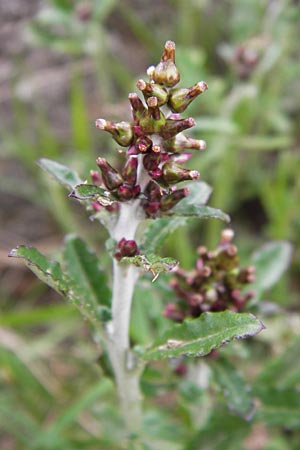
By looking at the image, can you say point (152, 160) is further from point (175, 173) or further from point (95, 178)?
point (95, 178)

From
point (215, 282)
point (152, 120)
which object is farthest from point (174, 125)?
point (215, 282)

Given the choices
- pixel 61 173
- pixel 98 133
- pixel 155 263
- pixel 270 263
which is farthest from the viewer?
pixel 98 133

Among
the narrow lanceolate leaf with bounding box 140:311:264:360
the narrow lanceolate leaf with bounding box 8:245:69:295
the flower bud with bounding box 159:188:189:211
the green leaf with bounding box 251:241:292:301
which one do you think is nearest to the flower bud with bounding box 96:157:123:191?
the flower bud with bounding box 159:188:189:211

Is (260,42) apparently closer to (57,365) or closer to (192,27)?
(192,27)

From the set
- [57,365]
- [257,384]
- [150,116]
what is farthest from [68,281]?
[57,365]

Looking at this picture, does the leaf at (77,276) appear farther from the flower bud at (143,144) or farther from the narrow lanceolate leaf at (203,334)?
the flower bud at (143,144)

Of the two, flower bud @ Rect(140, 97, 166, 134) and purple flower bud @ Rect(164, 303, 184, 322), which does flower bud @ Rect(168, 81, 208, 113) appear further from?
purple flower bud @ Rect(164, 303, 184, 322)
